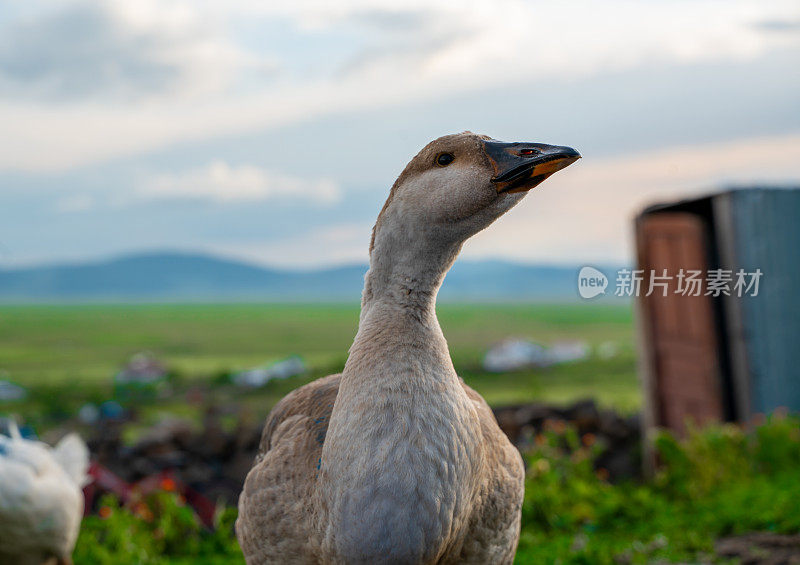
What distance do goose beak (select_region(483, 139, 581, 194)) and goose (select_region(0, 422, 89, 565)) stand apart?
4341mm

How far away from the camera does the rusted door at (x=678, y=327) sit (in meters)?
8.80

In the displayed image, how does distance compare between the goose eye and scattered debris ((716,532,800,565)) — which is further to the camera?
scattered debris ((716,532,800,565))

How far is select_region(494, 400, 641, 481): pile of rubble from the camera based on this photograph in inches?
372

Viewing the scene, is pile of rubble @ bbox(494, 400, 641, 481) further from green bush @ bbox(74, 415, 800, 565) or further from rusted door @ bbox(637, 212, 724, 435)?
green bush @ bbox(74, 415, 800, 565)

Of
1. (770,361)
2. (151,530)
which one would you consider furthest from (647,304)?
(151,530)

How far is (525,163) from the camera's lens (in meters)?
2.50

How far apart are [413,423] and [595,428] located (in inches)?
317

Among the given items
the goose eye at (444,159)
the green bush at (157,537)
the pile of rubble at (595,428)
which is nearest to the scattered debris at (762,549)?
the pile of rubble at (595,428)

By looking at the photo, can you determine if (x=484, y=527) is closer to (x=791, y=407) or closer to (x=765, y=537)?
(x=765, y=537)

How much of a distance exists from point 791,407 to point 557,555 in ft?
14.7

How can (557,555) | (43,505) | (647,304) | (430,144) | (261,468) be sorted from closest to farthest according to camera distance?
(430,144) → (261,468) → (43,505) → (557,555) → (647,304)

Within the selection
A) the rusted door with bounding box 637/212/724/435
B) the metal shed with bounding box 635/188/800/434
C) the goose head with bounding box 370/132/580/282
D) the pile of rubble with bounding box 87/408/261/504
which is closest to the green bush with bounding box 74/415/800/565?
the metal shed with bounding box 635/188/800/434

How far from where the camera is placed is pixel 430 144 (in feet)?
9.12

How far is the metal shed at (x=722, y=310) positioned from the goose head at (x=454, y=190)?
6688 millimetres
